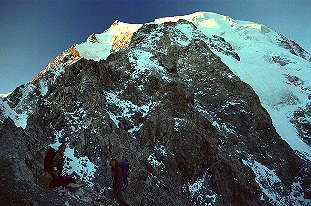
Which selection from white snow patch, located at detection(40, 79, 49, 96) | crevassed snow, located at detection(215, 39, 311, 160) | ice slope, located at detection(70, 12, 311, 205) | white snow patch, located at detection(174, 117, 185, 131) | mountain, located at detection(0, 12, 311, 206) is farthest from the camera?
white snow patch, located at detection(40, 79, 49, 96)

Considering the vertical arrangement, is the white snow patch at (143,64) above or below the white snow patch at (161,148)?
above

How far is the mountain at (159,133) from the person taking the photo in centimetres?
1379

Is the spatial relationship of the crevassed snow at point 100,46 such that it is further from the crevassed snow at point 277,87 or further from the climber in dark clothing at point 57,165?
the climber in dark clothing at point 57,165

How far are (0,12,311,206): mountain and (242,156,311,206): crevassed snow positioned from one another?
12 cm

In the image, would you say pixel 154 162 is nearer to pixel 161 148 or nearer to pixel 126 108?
pixel 161 148

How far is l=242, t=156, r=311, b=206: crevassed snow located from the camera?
21312 millimetres

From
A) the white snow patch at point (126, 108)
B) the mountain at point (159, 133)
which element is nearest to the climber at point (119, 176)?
the mountain at point (159, 133)

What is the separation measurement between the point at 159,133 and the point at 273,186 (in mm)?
13651

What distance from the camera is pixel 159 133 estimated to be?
2005cm

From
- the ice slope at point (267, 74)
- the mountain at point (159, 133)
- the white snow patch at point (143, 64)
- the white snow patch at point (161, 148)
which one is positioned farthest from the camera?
the white snow patch at point (143, 64)

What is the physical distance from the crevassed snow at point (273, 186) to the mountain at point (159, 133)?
12 cm

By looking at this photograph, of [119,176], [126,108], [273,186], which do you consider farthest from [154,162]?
[273,186]

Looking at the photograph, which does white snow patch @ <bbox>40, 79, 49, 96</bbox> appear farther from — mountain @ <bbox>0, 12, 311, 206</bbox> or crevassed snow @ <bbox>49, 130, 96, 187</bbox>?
crevassed snow @ <bbox>49, 130, 96, 187</bbox>

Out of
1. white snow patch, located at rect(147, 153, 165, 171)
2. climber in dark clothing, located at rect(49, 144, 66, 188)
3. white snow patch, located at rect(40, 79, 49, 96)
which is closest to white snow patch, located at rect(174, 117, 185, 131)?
white snow patch, located at rect(147, 153, 165, 171)
